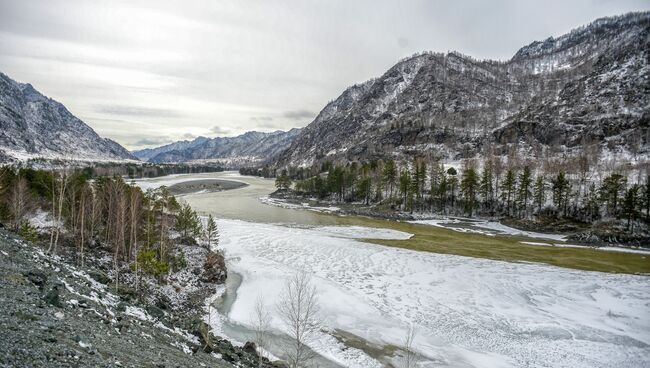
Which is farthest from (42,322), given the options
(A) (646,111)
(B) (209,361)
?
(A) (646,111)

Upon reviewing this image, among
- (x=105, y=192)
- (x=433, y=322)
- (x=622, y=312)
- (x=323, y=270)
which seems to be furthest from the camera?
(x=105, y=192)

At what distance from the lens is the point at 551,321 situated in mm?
23484

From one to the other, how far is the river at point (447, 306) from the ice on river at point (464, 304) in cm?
8

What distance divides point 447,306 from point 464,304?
1.54m

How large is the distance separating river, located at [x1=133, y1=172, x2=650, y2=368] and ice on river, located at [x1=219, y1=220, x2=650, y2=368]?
76 mm

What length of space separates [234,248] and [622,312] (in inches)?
1487

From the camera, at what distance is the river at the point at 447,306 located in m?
19.5

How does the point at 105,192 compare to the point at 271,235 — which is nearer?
the point at 105,192

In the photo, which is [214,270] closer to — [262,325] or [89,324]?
[262,325]

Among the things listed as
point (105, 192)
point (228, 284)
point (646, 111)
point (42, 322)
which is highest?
point (646, 111)

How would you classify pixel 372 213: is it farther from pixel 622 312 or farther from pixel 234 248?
pixel 622 312

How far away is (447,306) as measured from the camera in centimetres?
2591

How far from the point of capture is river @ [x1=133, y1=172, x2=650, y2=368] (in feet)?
64.1

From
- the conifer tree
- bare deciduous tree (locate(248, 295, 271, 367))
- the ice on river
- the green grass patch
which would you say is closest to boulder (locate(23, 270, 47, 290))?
bare deciduous tree (locate(248, 295, 271, 367))
